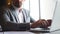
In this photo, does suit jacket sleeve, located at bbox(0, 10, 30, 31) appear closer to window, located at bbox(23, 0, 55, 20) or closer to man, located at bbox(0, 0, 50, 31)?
→ man, located at bbox(0, 0, 50, 31)

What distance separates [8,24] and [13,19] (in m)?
0.05

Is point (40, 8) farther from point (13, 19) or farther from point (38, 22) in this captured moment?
point (13, 19)

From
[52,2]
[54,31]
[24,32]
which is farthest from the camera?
[52,2]

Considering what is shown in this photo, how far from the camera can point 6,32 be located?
1.05 metres

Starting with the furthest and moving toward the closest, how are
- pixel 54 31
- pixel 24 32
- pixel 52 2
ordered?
pixel 52 2
pixel 24 32
pixel 54 31

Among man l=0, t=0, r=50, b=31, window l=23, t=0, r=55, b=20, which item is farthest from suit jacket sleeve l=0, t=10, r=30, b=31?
window l=23, t=0, r=55, b=20

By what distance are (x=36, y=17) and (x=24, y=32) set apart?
0.54ft

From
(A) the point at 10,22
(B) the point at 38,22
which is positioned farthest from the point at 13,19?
(B) the point at 38,22

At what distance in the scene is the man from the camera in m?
1.07

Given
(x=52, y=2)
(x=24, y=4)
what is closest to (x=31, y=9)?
(x=24, y=4)

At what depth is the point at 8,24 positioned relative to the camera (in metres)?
1.06

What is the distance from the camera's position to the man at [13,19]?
3.50 ft

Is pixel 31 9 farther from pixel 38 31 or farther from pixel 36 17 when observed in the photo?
pixel 38 31

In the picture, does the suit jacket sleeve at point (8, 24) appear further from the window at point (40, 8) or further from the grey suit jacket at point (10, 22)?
the window at point (40, 8)
